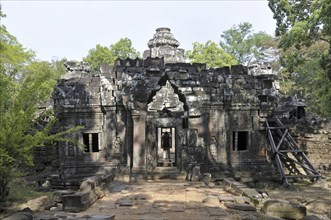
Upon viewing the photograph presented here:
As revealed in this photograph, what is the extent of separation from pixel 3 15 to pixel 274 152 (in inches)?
686

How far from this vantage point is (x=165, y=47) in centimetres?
1923

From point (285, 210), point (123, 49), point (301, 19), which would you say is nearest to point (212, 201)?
point (285, 210)

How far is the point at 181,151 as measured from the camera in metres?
11.6

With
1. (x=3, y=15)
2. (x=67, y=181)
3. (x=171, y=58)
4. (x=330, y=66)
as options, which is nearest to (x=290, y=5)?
(x=330, y=66)

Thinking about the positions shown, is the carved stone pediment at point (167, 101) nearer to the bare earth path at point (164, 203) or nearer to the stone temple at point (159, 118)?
the stone temple at point (159, 118)

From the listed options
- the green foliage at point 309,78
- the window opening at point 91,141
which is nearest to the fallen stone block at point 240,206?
the window opening at point 91,141

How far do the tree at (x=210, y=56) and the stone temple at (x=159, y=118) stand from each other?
1795cm

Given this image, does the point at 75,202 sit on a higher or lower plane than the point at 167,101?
lower

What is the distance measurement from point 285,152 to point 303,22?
727 centimetres

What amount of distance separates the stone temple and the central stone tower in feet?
20.3

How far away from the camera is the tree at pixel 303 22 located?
48.0 feet

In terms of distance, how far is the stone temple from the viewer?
11539 millimetres

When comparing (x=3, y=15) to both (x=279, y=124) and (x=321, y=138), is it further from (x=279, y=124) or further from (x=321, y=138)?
(x=321, y=138)

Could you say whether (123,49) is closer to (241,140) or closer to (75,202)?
(241,140)
